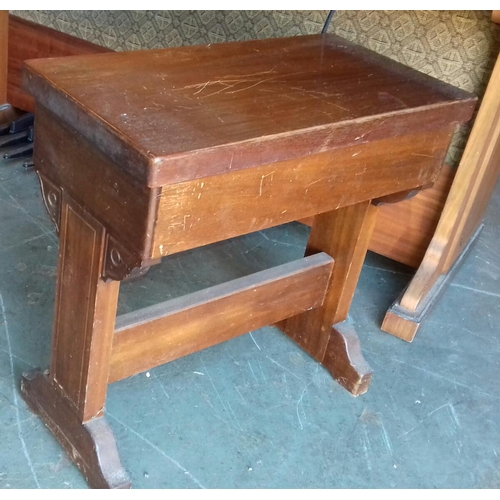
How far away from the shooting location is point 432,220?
6.52ft

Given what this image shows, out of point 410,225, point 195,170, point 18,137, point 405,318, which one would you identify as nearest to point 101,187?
point 195,170

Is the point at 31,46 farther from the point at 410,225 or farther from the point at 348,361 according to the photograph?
the point at 348,361

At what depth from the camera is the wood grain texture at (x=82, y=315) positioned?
114 centimetres

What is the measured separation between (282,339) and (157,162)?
969 millimetres

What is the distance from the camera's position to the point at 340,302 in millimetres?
1619

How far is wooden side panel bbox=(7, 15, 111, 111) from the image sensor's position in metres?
2.31

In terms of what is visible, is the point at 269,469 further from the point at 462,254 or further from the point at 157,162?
the point at 462,254

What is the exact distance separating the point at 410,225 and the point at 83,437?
1130mm

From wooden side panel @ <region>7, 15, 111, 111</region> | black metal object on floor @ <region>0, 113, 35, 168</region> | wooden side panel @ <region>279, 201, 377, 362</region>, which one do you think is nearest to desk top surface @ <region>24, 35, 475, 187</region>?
wooden side panel @ <region>279, 201, 377, 362</region>

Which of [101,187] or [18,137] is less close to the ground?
[101,187]

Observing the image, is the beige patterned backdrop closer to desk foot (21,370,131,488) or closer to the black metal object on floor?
the black metal object on floor

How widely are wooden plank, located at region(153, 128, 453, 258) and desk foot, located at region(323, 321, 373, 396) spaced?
0.45 m

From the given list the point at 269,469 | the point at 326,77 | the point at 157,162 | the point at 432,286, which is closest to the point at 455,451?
the point at 269,469

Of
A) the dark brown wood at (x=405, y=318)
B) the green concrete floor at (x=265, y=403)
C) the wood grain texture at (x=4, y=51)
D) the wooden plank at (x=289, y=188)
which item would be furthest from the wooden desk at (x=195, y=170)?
the wood grain texture at (x=4, y=51)
